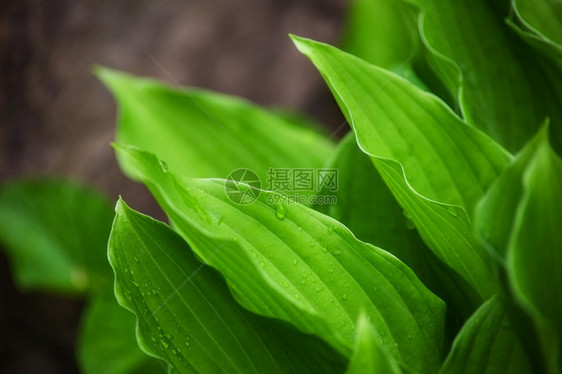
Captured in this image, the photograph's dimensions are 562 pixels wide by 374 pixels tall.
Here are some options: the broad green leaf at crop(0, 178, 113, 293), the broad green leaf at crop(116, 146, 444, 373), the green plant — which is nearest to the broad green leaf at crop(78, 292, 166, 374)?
the broad green leaf at crop(0, 178, 113, 293)

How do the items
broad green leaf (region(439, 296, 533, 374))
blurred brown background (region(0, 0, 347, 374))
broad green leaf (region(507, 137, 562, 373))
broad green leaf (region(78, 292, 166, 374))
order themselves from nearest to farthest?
broad green leaf (region(507, 137, 562, 373))
broad green leaf (region(439, 296, 533, 374))
broad green leaf (region(78, 292, 166, 374))
blurred brown background (region(0, 0, 347, 374))

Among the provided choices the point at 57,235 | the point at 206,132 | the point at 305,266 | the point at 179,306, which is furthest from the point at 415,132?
the point at 57,235

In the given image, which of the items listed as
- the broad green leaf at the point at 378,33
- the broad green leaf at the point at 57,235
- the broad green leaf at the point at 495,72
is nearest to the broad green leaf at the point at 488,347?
the broad green leaf at the point at 495,72

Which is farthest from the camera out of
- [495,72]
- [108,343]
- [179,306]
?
[108,343]

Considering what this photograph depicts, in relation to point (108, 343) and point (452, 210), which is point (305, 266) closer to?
point (452, 210)

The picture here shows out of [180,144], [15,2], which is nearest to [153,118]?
[180,144]

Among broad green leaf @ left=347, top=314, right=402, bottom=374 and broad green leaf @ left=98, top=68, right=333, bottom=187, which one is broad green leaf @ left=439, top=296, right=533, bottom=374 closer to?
broad green leaf @ left=347, top=314, right=402, bottom=374
